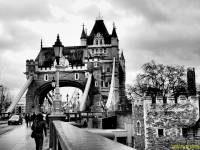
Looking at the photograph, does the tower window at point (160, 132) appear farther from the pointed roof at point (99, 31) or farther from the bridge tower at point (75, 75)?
the pointed roof at point (99, 31)

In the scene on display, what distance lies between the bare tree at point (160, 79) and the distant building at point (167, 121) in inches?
521

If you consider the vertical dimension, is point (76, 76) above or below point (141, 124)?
above

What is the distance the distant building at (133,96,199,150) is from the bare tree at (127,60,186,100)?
43.4 feet

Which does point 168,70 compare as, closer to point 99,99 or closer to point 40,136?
point 99,99

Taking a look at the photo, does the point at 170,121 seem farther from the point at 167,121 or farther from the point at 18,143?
the point at 18,143

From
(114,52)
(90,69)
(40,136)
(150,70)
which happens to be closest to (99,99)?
(90,69)

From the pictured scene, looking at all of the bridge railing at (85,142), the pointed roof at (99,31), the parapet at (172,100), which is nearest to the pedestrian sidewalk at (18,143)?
the bridge railing at (85,142)

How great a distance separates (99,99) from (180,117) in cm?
2394

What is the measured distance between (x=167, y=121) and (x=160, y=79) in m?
16.2

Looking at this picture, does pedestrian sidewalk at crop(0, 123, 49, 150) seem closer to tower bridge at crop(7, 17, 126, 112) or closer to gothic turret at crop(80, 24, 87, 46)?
tower bridge at crop(7, 17, 126, 112)

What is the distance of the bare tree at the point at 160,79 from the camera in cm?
3362

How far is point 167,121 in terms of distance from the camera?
62.7 ft

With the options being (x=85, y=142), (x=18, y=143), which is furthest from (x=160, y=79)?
(x=85, y=142)

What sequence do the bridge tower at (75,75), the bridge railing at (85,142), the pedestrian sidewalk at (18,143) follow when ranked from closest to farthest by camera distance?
the bridge railing at (85,142), the pedestrian sidewalk at (18,143), the bridge tower at (75,75)
